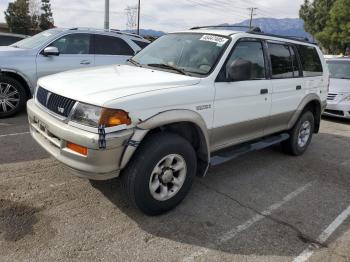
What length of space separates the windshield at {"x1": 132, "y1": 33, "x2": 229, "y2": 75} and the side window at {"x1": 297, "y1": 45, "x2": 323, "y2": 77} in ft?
6.31

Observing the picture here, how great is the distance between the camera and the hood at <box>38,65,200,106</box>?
3.28m

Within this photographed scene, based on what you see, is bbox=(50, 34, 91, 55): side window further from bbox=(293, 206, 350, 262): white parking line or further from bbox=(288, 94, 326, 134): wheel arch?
bbox=(293, 206, 350, 262): white parking line

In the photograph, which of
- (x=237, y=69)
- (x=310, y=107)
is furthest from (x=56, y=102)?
(x=310, y=107)

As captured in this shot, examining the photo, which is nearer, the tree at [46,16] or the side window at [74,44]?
the side window at [74,44]

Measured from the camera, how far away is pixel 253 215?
393cm

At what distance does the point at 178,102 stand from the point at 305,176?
2.63m

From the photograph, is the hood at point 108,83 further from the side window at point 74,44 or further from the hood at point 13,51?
the side window at point 74,44

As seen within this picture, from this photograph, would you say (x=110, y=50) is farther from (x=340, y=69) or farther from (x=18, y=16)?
(x=18, y=16)

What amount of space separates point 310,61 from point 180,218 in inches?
143

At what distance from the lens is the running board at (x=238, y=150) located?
4238mm

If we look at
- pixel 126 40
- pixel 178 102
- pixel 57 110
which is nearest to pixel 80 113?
pixel 57 110

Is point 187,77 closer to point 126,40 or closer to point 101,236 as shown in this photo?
point 101,236

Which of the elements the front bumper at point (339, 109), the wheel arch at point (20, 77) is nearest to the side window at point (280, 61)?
the front bumper at point (339, 109)

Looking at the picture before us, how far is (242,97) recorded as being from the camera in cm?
434
